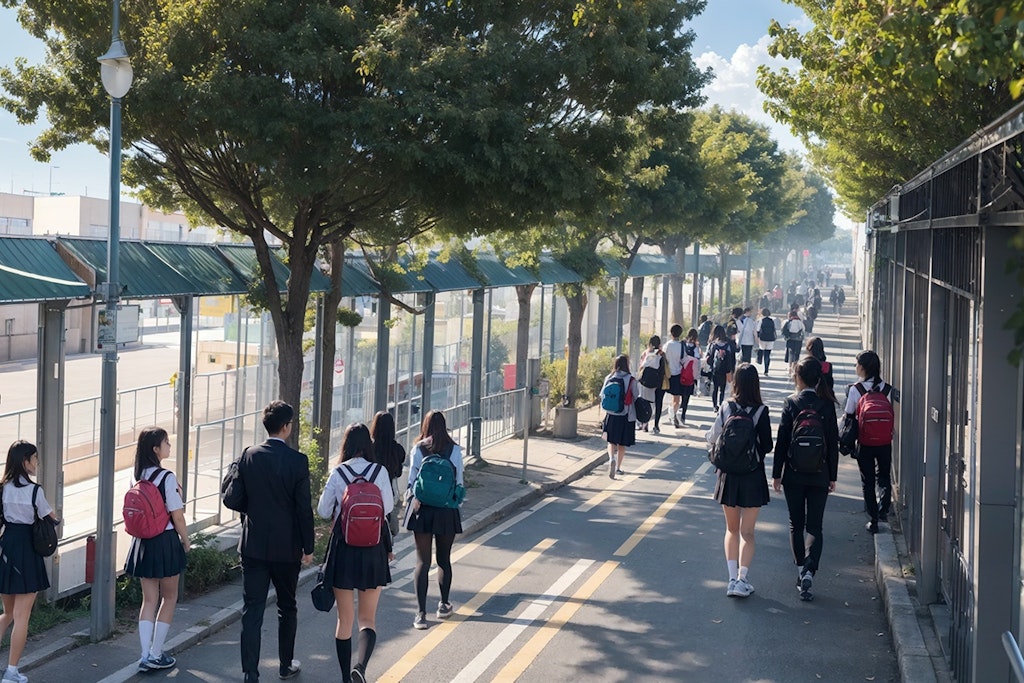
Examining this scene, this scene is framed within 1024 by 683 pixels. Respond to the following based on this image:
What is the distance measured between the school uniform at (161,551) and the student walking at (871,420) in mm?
6724

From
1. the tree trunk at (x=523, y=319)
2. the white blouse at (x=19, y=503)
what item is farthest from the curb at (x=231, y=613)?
the tree trunk at (x=523, y=319)

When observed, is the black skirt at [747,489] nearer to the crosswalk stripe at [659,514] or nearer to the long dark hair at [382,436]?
the crosswalk stripe at [659,514]

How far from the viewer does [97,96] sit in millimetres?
10344

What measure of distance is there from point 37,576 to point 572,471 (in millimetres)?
9497

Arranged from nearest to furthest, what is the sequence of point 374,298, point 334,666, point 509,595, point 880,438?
point 334,666 < point 509,595 < point 880,438 < point 374,298

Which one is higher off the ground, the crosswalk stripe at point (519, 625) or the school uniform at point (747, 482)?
the school uniform at point (747, 482)

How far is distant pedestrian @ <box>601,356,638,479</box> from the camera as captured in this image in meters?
14.7

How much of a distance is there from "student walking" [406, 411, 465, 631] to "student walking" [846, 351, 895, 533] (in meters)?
4.67

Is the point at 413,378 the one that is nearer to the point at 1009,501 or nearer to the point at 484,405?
the point at 484,405

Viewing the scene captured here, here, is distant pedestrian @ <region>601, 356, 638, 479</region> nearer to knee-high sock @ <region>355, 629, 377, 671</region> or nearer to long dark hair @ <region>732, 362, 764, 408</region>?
long dark hair @ <region>732, 362, 764, 408</region>

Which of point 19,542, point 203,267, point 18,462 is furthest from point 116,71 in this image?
point 203,267

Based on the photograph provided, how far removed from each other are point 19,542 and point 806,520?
606 cm

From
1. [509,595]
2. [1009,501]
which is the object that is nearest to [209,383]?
[509,595]

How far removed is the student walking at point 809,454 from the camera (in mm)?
9023
